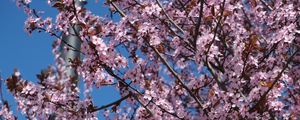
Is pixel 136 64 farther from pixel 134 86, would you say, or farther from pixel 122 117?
pixel 122 117

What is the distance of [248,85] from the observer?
525 cm

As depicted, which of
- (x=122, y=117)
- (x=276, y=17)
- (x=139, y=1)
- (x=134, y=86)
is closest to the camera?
(x=134, y=86)

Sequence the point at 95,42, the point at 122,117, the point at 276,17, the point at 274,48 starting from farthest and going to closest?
the point at 122,117 → the point at 276,17 → the point at 274,48 → the point at 95,42

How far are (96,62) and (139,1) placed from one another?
1510 mm

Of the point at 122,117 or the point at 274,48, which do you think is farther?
the point at 122,117

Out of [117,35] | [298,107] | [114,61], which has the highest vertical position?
[117,35]

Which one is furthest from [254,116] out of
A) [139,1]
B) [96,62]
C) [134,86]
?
[139,1]

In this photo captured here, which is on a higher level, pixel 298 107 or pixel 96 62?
pixel 96 62

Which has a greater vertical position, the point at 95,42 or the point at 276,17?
the point at 95,42

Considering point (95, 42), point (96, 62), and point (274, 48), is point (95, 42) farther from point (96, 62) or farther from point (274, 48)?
point (274, 48)

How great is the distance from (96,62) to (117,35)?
23.2 inches

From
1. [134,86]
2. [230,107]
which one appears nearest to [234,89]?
[230,107]

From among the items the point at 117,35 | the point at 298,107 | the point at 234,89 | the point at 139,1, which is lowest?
the point at 298,107

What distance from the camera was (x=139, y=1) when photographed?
5.80m
